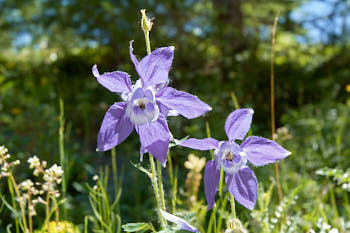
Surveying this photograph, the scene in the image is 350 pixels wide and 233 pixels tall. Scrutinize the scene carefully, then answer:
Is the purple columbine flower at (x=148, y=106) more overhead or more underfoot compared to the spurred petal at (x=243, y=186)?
more overhead

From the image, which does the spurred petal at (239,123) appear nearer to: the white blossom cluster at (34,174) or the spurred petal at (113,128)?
the spurred petal at (113,128)

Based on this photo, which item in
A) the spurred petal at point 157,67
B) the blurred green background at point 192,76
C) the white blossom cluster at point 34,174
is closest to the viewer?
the spurred petal at point 157,67

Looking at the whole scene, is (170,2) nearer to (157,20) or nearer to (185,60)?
(157,20)

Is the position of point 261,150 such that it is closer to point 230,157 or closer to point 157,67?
point 230,157

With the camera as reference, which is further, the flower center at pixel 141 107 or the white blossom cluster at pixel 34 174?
the white blossom cluster at pixel 34 174

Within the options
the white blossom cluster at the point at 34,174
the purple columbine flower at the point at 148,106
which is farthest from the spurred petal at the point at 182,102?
the white blossom cluster at the point at 34,174

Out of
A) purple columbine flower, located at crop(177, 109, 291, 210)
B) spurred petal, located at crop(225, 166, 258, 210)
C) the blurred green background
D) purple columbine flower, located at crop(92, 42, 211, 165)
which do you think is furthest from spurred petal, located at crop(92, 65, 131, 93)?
the blurred green background

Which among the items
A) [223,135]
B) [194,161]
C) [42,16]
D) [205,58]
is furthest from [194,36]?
[194,161]
